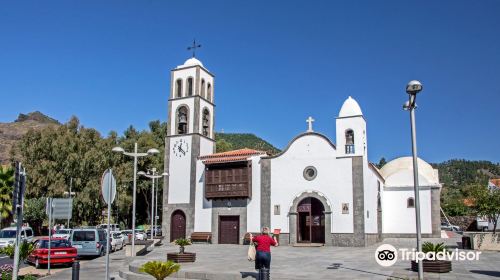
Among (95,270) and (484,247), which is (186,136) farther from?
(484,247)

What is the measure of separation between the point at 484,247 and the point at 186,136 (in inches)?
850

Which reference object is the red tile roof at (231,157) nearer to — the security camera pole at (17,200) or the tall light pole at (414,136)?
the tall light pole at (414,136)

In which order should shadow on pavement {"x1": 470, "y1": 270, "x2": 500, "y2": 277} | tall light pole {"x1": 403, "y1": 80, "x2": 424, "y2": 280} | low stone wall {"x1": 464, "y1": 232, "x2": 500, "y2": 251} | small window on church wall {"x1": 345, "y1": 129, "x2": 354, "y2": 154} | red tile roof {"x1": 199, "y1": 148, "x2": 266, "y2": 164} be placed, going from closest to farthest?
tall light pole {"x1": 403, "y1": 80, "x2": 424, "y2": 280} < shadow on pavement {"x1": 470, "y1": 270, "x2": 500, "y2": 277} < low stone wall {"x1": 464, "y1": 232, "x2": 500, "y2": 251} < small window on church wall {"x1": 345, "y1": 129, "x2": 354, "y2": 154} < red tile roof {"x1": 199, "y1": 148, "x2": 266, "y2": 164}

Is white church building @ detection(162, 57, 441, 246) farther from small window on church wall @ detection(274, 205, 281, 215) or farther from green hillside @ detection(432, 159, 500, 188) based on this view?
green hillside @ detection(432, 159, 500, 188)

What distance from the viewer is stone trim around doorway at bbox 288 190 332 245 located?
29.8m

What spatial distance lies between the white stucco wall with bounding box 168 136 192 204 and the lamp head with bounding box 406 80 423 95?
77.4 feet

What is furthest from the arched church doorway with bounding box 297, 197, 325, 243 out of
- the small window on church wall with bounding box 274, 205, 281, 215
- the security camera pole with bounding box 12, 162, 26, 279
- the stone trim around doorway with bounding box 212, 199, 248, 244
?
the security camera pole with bounding box 12, 162, 26, 279

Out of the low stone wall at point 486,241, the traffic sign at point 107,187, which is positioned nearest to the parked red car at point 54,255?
the traffic sign at point 107,187

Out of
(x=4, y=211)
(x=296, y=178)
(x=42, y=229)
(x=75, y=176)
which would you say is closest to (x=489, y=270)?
(x=296, y=178)

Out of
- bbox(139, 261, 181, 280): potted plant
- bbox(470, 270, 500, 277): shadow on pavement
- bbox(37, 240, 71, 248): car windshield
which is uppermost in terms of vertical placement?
bbox(139, 261, 181, 280): potted plant

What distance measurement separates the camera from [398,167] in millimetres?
39875

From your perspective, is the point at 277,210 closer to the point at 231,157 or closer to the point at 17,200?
the point at 231,157

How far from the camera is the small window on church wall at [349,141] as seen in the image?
99.9 ft

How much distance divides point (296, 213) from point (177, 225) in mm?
9662
